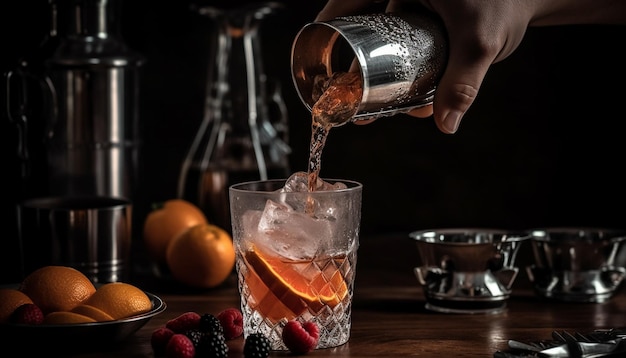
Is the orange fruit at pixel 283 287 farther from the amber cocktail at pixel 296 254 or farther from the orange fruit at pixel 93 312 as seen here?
the orange fruit at pixel 93 312

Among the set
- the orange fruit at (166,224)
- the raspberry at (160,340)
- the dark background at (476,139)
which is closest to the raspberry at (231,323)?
the raspberry at (160,340)

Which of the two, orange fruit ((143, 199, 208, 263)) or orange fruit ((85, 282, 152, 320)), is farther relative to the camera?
orange fruit ((143, 199, 208, 263))

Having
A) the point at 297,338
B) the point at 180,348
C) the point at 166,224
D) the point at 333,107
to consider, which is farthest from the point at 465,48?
the point at 166,224

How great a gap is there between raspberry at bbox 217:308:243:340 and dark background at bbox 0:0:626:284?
47.0 inches

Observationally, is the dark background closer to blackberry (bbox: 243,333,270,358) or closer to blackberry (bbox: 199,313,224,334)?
blackberry (bbox: 199,313,224,334)

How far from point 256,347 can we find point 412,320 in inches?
16.6

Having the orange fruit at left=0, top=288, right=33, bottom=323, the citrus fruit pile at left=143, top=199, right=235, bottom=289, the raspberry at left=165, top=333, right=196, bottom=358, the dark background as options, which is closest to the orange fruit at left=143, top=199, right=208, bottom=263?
the citrus fruit pile at left=143, top=199, right=235, bottom=289

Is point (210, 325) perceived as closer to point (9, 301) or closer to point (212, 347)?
point (212, 347)

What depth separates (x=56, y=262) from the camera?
196cm

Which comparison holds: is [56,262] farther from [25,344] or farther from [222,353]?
[222,353]

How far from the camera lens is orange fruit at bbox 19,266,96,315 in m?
1.56

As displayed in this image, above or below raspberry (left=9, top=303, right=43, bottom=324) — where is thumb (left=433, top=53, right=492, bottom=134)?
above

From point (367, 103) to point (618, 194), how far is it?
163 centimetres

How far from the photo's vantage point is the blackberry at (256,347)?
4.69 feet
